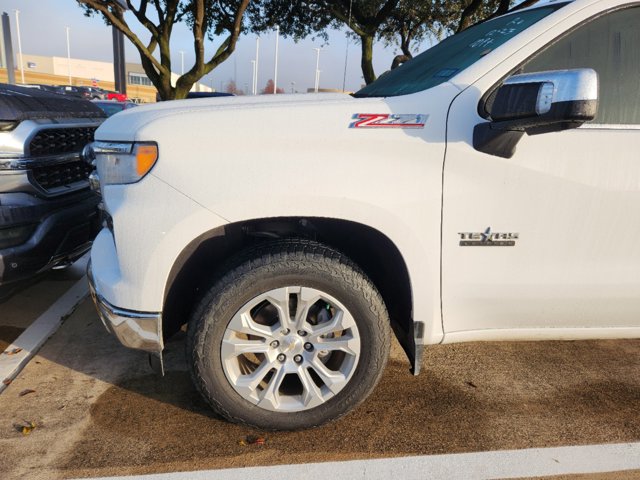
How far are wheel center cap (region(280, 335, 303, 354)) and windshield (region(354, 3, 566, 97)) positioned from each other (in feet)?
4.19

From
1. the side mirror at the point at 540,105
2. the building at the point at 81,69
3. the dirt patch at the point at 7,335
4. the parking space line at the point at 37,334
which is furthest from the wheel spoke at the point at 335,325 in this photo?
the building at the point at 81,69

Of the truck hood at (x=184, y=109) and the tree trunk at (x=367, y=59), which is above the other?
the tree trunk at (x=367, y=59)

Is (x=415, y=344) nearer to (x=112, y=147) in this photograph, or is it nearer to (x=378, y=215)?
(x=378, y=215)

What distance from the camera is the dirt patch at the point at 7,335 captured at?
3.25 metres

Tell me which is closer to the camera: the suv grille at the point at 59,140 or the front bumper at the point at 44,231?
the front bumper at the point at 44,231

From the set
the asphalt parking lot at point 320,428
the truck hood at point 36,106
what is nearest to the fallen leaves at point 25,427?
the asphalt parking lot at point 320,428

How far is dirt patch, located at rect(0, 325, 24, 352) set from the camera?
325 cm

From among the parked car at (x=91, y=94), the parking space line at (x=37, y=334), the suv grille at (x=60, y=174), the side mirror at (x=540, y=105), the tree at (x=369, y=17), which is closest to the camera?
the side mirror at (x=540, y=105)

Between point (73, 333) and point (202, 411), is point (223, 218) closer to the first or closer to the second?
point (202, 411)

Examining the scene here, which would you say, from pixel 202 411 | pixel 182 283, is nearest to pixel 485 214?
pixel 182 283

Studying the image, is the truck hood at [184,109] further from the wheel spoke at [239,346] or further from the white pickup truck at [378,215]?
the wheel spoke at [239,346]

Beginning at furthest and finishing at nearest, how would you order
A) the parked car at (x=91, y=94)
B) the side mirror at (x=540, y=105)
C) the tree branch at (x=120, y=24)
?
the parked car at (x=91, y=94)
the tree branch at (x=120, y=24)
the side mirror at (x=540, y=105)

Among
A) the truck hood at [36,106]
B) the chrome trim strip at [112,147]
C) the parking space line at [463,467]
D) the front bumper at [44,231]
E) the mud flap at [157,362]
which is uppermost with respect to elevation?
the truck hood at [36,106]

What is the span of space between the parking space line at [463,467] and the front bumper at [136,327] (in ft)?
1.81
